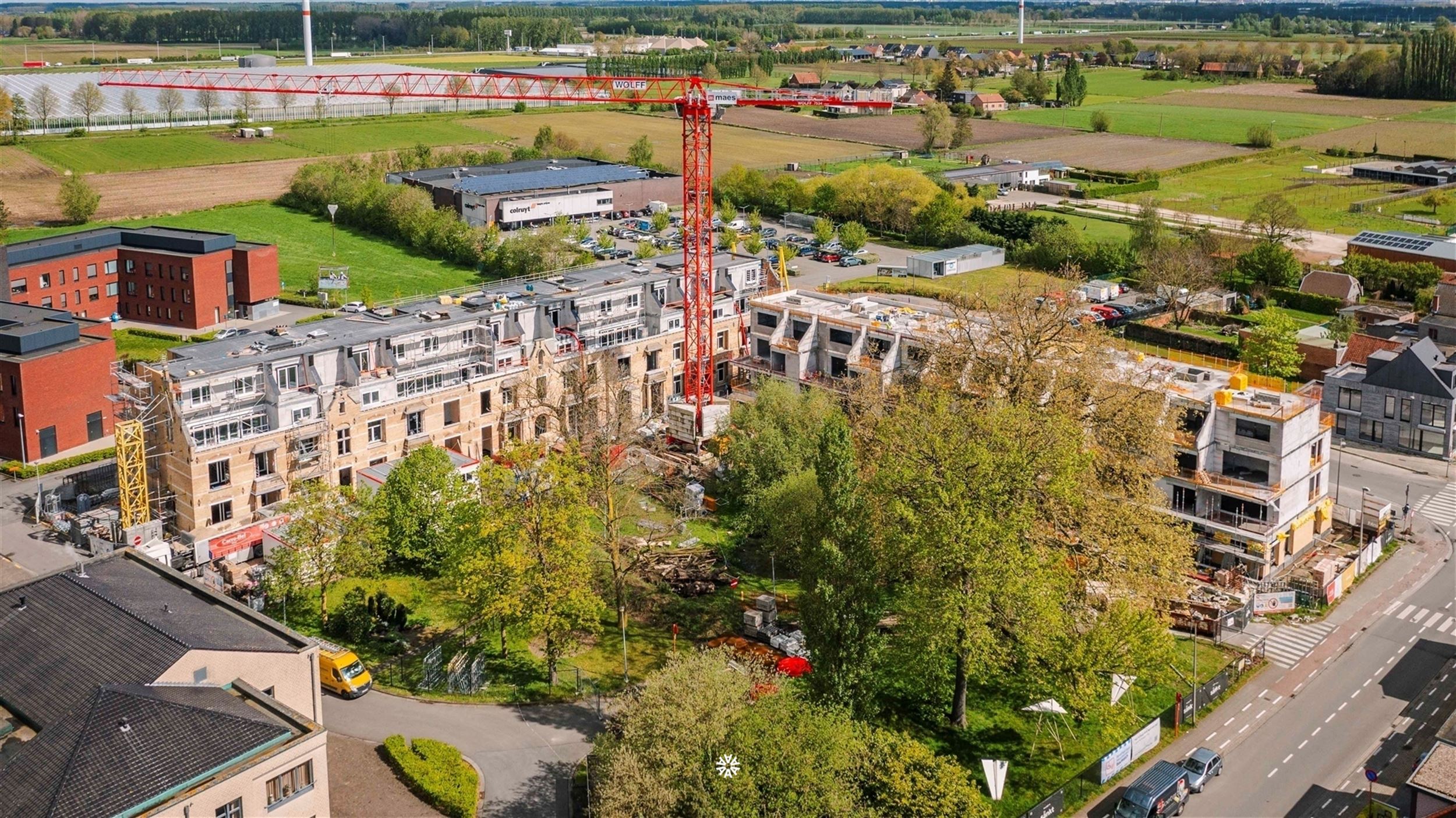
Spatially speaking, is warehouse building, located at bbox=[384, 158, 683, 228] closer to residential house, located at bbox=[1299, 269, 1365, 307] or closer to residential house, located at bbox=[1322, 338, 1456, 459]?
residential house, located at bbox=[1299, 269, 1365, 307]

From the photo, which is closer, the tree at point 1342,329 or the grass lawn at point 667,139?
the tree at point 1342,329

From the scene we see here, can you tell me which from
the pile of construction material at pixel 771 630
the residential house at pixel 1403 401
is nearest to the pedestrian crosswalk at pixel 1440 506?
the residential house at pixel 1403 401

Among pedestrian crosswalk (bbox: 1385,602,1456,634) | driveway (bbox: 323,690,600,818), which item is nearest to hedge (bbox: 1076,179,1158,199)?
pedestrian crosswalk (bbox: 1385,602,1456,634)

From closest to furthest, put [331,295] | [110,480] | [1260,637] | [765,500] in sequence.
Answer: [1260,637]
[765,500]
[110,480]
[331,295]

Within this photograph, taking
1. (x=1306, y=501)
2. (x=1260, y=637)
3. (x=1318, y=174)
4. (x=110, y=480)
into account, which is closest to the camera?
(x=1260, y=637)

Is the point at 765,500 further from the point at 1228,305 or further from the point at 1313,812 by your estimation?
the point at 1228,305

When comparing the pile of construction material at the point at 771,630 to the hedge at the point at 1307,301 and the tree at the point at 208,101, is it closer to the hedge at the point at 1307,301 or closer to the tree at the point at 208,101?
the hedge at the point at 1307,301

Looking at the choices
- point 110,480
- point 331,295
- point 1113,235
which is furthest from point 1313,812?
point 1113,235
